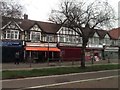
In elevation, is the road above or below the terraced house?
below

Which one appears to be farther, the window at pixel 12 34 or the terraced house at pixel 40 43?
the window at pixel 12 34

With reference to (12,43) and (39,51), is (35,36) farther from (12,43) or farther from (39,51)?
(12,43)

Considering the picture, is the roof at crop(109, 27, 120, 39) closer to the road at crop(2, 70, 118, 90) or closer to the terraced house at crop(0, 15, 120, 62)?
the terraced house at crop(0, 15, 120, 62)

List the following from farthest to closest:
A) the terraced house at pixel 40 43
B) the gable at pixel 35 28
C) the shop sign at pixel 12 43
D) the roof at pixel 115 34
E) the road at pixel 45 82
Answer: the roof at pixel 115 34 < the gable at pixel 35 28 < the terraced house at pixel 40 43 < the shop sign at pixel 12 43 < the road at pixel 45 82

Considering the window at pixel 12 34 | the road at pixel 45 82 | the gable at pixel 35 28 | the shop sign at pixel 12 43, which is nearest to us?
the road at pixel 45 82

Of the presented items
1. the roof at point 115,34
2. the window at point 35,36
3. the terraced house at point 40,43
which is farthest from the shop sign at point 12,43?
the roof at point 115,34

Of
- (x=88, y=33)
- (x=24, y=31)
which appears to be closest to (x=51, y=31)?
(x=24, y=31)

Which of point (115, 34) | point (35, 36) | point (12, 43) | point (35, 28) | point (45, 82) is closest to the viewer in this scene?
point (45, 82)

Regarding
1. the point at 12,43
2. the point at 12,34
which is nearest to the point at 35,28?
the point at 12,34

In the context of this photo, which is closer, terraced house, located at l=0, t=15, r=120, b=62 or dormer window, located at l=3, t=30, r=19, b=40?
terraced house, located at l=0, t=15, r=120, b=62

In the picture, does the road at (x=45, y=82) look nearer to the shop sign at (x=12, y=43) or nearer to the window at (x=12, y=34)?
the shop sign at (x=12, y=43)

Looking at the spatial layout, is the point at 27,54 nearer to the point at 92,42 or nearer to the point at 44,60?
the point at 44,60

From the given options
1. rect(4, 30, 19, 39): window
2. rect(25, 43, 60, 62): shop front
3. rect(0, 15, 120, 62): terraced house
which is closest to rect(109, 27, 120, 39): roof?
rect(0, 15, 120, 62): terraced house

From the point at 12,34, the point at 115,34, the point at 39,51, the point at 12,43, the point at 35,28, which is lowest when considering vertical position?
the point at 39,51
